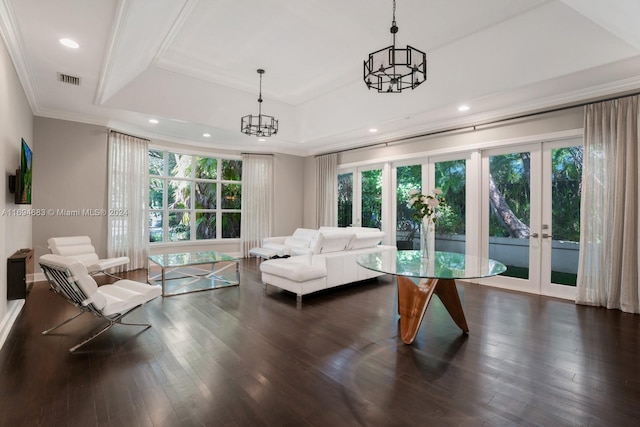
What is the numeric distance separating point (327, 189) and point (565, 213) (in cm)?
494

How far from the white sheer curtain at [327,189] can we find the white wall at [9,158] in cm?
569

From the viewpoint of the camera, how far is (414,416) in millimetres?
1925

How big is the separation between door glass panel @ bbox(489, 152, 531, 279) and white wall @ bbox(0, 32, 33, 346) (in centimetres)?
642

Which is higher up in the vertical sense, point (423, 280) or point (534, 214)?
point (534, 214)

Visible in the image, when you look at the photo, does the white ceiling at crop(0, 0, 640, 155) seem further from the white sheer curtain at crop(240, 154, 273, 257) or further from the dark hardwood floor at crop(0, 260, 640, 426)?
the dark hardwood floor at crop(0, 260, 640, 426)

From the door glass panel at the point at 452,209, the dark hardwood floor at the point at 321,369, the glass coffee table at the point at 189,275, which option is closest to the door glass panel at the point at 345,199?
the door glass panel at the point at 452,209

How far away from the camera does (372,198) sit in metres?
7.32

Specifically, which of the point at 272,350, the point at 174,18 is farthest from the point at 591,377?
the point at 174,18

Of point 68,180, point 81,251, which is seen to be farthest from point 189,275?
point 68,180

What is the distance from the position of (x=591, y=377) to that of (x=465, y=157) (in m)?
4.01

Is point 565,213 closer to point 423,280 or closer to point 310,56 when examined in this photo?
point 423,280

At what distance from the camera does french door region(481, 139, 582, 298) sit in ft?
15.0

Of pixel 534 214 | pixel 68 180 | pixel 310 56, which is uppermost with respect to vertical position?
pixel 310 56

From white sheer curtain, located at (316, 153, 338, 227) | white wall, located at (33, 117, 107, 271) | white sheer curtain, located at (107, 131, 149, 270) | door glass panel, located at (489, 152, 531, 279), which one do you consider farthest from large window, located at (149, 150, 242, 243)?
door glass panel, located at (489, 152, 531, 279)
